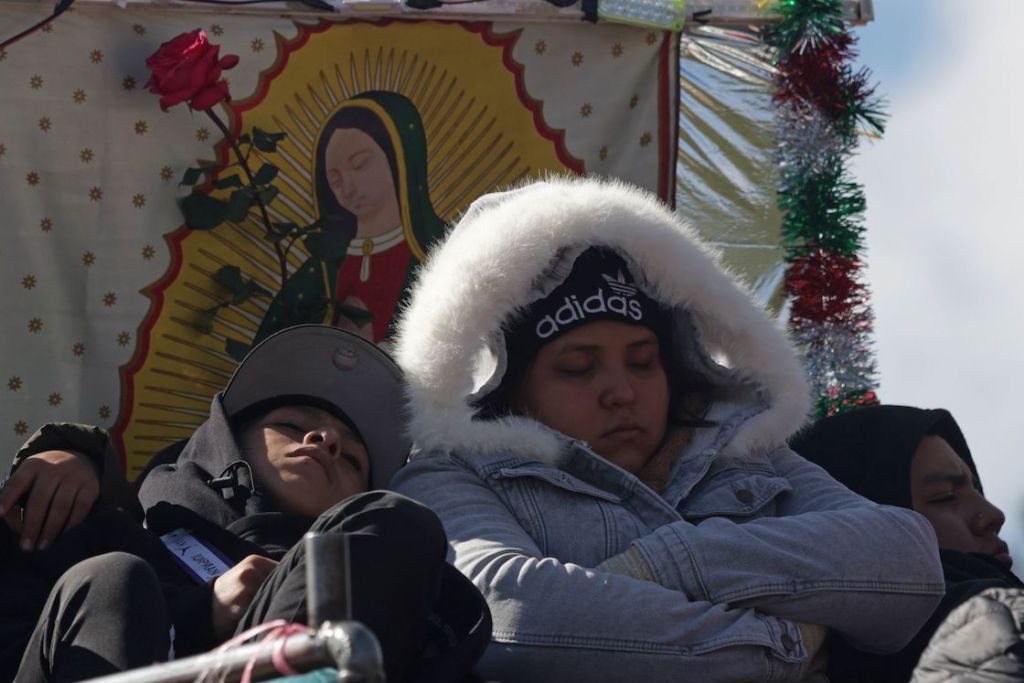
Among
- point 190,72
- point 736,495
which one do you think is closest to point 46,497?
point 736,495

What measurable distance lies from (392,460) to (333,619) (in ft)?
6.65

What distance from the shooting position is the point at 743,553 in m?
2.60

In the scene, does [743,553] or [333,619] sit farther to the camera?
[743,553]

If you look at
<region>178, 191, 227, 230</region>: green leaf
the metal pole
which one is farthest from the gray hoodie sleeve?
<region>178, 191, 227, 230</region>: green leaf

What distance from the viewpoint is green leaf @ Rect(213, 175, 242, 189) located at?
4168 mm

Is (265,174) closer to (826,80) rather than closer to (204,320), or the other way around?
(204,320)

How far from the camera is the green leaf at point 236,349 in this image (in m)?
4.14

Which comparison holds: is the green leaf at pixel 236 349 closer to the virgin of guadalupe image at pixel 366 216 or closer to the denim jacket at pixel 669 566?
the virgin of guadalupe image at pixel 366 216

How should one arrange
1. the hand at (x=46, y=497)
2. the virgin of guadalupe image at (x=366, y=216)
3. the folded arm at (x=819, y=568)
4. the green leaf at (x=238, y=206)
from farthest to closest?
1. the virgin of guadalupe image at (x=366, y=216)
2. the green leaf at (x=238, y=206)
3. the hand at (x=46, y=497)
4. the folded arm at (x=819, y=568)

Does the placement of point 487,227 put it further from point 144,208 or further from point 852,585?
point 144,208

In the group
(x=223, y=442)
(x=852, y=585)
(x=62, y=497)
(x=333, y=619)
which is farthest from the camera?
(x=223, y=442)

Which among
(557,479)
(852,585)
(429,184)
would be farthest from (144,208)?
(852,585)

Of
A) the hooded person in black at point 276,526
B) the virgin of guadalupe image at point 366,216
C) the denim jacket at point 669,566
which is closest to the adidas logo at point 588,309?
the denim jacket at point 669,566

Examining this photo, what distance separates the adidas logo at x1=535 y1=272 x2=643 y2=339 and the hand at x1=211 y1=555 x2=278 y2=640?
0.90 m
